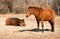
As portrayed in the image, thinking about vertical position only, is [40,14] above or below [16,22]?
above

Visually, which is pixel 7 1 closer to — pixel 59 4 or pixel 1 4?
pixel 1 4

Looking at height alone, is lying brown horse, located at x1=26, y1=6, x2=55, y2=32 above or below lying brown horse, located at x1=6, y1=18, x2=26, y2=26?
above

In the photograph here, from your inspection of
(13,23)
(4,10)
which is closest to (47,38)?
(13,23)

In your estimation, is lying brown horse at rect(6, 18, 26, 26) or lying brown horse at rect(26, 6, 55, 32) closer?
lying brown horse at rect(26, 6, 55, 32)

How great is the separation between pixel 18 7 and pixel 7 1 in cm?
208

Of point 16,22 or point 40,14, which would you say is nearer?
point 40,14

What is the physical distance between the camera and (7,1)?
1351 inches

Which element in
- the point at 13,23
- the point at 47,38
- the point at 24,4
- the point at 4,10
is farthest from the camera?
the point at 24,4

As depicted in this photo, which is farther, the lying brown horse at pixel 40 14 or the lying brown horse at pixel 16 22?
the lying brown horse at pixel 16 22

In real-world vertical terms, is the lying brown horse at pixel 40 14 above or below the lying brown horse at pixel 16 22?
above

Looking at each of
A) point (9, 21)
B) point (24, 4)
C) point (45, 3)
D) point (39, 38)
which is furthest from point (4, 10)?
point (39, 38)

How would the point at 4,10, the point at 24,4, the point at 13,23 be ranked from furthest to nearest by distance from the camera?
the point at 24,4
the point at 4,10
the point at 13,23

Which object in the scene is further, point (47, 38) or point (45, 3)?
Answer: point (45, 3)

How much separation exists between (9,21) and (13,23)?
42 centimetres
